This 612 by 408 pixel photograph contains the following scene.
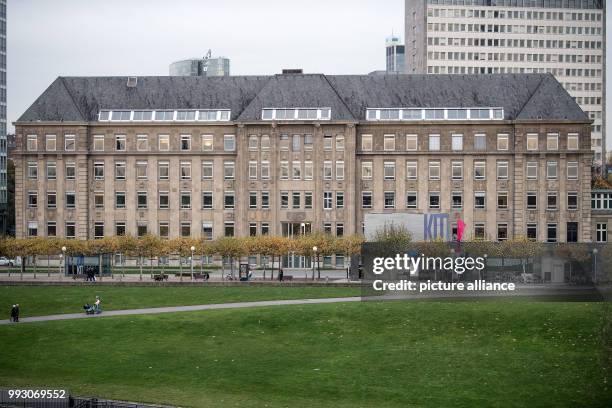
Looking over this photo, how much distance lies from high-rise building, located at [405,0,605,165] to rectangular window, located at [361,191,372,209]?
65.0 metres

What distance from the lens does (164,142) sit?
123m

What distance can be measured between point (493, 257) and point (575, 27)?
120780mm

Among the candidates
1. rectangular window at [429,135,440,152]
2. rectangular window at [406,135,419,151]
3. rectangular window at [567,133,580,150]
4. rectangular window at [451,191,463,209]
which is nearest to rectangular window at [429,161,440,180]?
rectangular window at [429,135,440,152]

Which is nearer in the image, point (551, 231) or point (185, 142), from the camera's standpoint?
point (551, 231)

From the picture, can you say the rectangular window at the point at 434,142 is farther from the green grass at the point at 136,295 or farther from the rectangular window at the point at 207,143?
the green grass at the point at 136,295

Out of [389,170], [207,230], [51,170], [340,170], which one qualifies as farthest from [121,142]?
[389,170]

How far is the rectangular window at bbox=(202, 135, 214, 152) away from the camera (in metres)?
123

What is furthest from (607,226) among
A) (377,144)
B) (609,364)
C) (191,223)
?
(609,364)

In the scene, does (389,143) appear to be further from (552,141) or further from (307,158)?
(552,141)

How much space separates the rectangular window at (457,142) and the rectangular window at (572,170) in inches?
490

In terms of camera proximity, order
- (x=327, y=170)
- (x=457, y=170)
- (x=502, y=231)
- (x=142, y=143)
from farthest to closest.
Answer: (x=142, y=143) → (x=502, y=231) → (x=327, y=170) → (x=457, y=170)

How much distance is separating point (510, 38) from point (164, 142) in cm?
8496

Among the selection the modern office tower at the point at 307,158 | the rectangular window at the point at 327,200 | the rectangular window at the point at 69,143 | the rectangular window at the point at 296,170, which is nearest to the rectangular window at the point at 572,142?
the modern office tower at the point at 307,158

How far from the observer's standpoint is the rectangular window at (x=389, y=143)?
12094 centimetres
